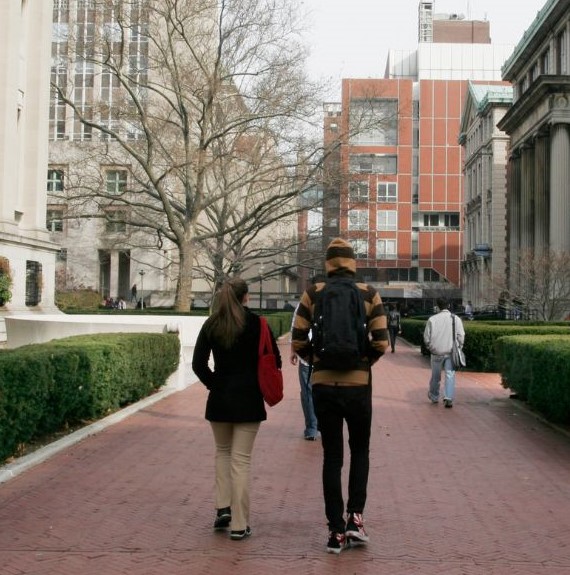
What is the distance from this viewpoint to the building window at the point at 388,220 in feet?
293

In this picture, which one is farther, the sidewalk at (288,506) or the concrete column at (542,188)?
the concrete column at (542,188)

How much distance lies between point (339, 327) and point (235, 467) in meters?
1.33

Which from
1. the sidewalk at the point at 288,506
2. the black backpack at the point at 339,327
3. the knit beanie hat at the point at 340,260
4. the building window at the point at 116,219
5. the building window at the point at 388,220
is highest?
the building window at the point at 388,220

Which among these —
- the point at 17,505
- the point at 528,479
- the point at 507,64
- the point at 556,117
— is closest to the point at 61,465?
the point at 17,505

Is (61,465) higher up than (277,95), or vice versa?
(277,95)

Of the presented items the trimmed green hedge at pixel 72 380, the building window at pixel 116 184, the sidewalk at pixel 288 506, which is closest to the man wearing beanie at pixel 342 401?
the sidewalk at pixel 288 506

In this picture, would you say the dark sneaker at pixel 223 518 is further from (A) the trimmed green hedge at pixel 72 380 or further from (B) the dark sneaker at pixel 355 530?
(A) the trimmed green hedge at pixel 72 380

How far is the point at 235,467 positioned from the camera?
230 inches

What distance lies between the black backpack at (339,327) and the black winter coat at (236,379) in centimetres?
62

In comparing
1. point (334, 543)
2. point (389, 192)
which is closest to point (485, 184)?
point (389, 192)

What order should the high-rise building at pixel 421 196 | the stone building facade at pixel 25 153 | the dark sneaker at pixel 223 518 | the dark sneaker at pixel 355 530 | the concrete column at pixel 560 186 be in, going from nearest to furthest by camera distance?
the dark sneaker at pixel 355 530 → the dark sneaker at pixel 223 518 → the stone building facade at pixel 25 153 → the concrete column at pixel 560 186 → the high-rise building at pixel 421 196

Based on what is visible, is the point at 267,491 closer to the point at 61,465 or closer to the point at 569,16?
the point at 61,465

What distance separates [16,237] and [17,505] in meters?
21.4

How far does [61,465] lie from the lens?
8484 millimetres
